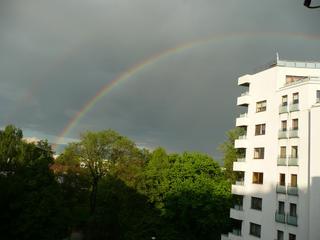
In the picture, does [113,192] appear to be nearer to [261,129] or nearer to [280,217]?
[261,129]

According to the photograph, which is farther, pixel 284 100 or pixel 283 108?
pixel 284 100

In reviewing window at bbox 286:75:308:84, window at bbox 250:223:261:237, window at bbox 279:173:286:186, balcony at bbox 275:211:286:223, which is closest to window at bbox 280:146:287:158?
window at bbox 279:173:286:186

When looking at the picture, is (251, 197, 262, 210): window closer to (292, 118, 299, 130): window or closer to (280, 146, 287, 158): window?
(280, 146, 287, 158): window

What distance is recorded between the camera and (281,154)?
4819 centimetres

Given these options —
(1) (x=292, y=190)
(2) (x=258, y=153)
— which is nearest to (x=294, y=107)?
(2) (x=258, y=153)

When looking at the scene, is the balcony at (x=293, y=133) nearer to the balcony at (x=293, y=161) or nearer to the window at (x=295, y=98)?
the balcony at (x=293, y=161)

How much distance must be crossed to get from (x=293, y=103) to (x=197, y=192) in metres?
22.1

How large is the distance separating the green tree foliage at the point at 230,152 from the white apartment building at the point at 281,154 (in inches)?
634

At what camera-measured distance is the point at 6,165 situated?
60.1 meters

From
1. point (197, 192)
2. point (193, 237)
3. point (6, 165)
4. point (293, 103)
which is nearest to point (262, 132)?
point (293, 103)

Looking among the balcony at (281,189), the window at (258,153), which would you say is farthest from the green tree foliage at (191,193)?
the balcony at (281,189)

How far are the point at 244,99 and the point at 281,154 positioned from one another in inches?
433

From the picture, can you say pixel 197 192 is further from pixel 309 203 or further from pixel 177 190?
pixel 309 203

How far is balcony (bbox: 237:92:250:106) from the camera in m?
55.5
